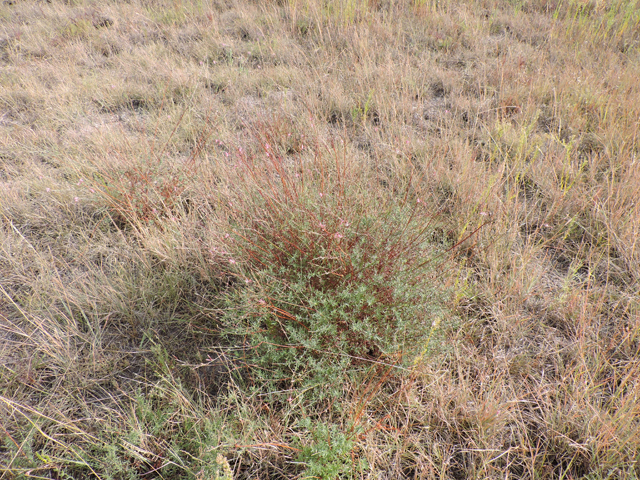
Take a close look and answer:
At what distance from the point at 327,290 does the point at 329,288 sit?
1 centimetres

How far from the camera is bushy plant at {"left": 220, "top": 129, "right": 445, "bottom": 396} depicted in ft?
5.48

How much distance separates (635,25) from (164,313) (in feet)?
21.1

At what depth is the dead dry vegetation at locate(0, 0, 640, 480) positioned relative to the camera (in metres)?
1.53

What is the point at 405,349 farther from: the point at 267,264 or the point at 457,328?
the point at 267,264

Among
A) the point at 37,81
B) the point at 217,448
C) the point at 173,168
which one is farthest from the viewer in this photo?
the point at 37,81

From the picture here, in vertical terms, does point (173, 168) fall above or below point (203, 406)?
above

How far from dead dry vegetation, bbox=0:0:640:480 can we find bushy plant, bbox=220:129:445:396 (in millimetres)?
16

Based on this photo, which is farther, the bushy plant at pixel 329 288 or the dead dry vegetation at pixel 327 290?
the bushy plant at pixel 329 288

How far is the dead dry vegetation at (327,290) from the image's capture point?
Result: 5.03 feet

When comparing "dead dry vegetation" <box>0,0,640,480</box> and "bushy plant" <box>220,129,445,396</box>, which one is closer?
"dead dry vegetation" <box>0,0,640,480</box>

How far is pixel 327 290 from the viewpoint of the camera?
1.83 m

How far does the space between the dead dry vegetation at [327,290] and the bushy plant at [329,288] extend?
2 cm

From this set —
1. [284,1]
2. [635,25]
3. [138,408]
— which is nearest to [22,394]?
[138,408]

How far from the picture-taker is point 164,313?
2.04m
